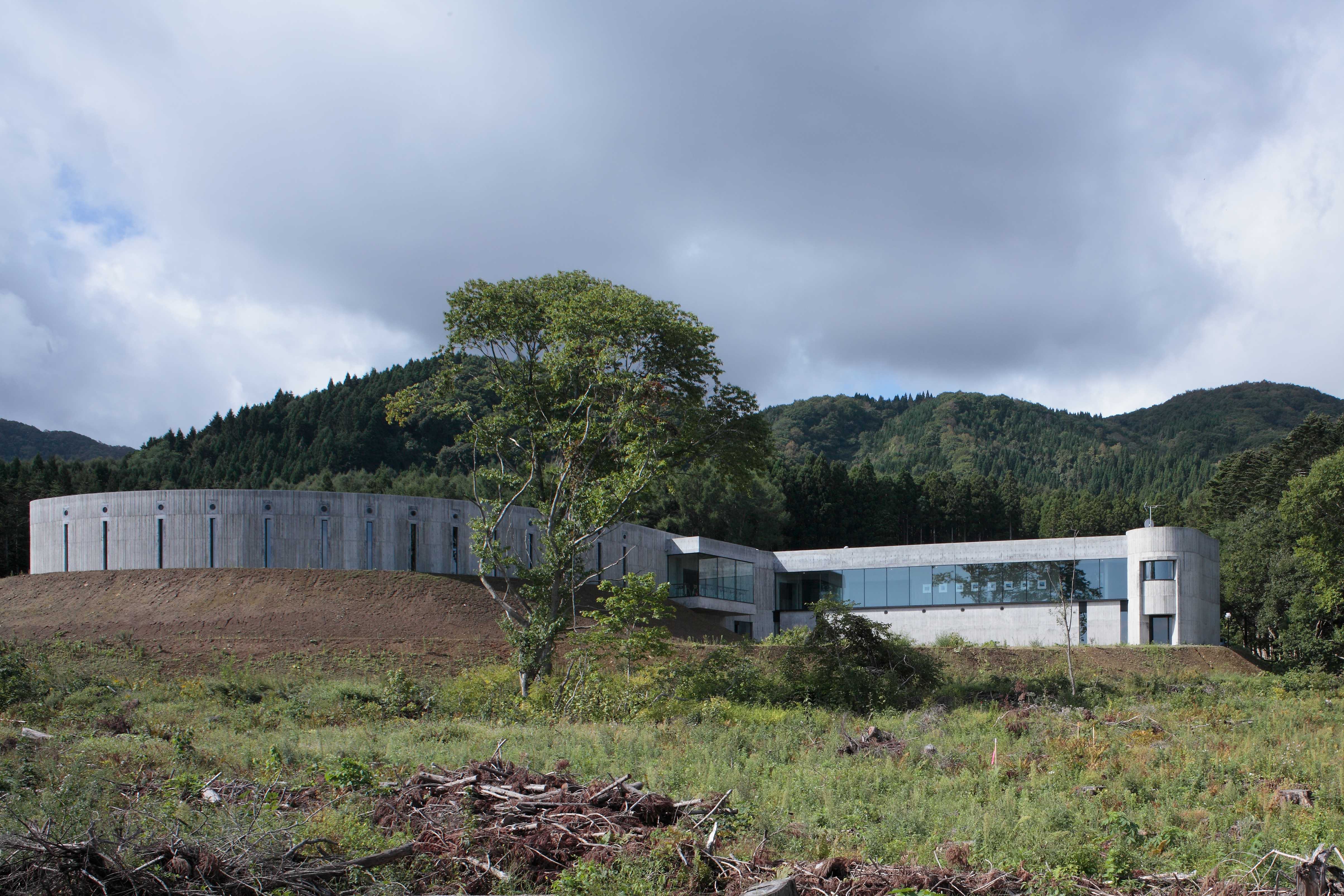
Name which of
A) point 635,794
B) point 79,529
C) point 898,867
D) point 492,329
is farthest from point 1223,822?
point 79,529

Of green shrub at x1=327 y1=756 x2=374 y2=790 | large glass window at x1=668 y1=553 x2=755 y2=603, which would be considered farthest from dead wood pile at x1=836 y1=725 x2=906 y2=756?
large glass window at x1=668 y1=553 x2=755 y2=603

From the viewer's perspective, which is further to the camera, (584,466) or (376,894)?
(584,466)

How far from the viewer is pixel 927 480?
89.7 meters

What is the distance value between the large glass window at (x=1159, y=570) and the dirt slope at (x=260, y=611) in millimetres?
26390

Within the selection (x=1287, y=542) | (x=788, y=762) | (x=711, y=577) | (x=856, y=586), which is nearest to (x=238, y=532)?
(x=711, y=577)

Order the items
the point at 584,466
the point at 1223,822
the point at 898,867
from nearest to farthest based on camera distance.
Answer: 1. the point at 898,867
2. the point at 1223,822
3. the point at 584,466

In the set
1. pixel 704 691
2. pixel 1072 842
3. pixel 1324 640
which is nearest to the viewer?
pixel 1072 842

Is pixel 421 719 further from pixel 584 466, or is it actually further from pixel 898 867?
pixel 898 867

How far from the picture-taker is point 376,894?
6.01m

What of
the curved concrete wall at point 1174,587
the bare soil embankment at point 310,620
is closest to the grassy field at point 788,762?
the bare soil embankment at point 310,620

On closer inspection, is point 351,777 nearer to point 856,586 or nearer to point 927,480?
point 856,586

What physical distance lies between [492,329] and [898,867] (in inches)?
725

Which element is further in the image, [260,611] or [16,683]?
[260,611]

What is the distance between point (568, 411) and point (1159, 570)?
27.4m
